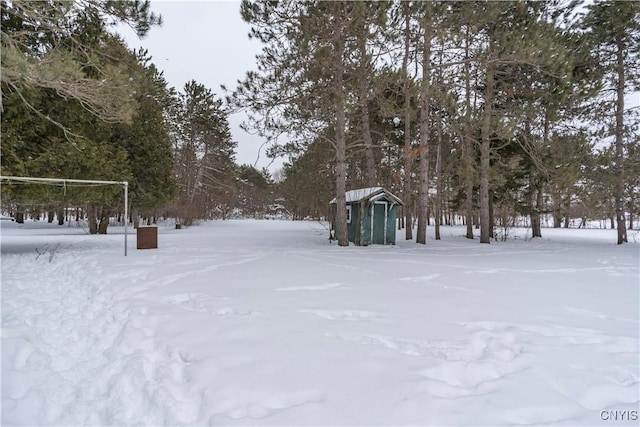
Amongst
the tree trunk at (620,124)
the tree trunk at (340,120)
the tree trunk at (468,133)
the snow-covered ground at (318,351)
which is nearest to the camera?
the snow-covered ground at (318,351)

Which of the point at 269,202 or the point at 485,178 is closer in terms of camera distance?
the point at 485,178

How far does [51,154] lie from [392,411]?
984 cm

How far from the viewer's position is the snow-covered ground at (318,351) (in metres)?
1.98

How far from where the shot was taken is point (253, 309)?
12.7 ft

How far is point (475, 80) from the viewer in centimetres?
1153

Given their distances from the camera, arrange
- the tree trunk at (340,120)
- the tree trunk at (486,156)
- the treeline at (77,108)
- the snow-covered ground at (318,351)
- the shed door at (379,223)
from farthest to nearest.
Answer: the shed door at (379,223) → the tree trunk at (486,156) → the tree trunk at (340,120) → the treeline at (77,108) → the snow-covered ground at (318,351)

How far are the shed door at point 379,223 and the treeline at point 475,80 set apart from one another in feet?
4.34

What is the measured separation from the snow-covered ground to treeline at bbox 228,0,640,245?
6048 mm

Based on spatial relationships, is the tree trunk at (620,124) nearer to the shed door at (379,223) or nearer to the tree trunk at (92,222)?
the shed door at (379,223)

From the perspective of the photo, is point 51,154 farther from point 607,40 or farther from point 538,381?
point 607,40

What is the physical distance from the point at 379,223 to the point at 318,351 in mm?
9368

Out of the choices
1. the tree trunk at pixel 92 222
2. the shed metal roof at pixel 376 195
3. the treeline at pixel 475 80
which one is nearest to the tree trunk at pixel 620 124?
the treeline at pixel 475 80

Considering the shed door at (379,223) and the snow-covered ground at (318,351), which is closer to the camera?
the snow-covered ground at (318,351)

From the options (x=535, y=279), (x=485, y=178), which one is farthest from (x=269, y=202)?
(x=535, y=279)
